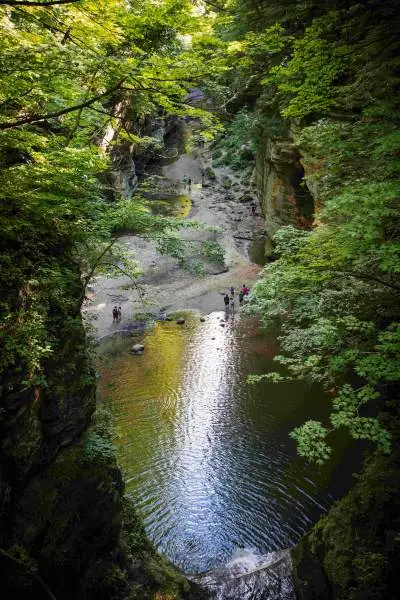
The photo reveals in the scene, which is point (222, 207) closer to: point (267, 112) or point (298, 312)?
point (267, 112)

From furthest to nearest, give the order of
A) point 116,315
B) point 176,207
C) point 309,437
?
point 176,207 < point 116,315 < point 309,437

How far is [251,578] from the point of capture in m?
9.26

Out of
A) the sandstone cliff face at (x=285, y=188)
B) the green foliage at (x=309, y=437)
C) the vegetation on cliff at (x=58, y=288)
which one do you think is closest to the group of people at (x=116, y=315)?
the sandstone cliff face at (x=285, y=188)

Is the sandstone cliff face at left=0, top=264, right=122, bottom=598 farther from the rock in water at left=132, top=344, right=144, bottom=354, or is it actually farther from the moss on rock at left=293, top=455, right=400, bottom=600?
the rock in water at left=132, top=344, right=144, bottom=354

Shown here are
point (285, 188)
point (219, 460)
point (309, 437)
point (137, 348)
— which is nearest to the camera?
point (309, 437)

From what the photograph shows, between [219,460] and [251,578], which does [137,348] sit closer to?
[219,460]

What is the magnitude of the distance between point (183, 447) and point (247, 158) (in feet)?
120

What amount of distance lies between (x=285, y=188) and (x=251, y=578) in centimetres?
2116

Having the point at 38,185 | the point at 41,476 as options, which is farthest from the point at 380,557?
the point at 38,185

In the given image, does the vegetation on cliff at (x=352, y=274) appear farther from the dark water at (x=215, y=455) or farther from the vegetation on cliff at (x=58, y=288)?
the dark water at (x=215, y=455)

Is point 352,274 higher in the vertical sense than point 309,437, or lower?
higher

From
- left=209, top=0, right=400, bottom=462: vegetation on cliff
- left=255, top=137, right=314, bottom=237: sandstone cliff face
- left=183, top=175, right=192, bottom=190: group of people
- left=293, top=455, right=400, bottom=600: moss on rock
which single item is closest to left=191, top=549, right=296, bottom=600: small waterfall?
left=293, top=455, right=400, bottom=600: moss on rock

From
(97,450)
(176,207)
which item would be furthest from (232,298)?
(97,450)

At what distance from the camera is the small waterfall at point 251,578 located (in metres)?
8.89
